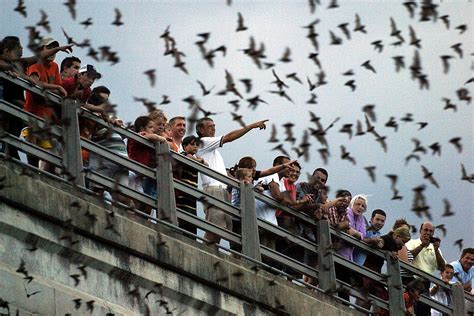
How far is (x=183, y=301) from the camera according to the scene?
22.3m

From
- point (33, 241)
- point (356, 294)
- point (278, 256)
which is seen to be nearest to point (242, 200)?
point (278, 256)

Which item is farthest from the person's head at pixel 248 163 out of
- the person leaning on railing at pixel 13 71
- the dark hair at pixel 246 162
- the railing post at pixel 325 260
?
the person leaning on railing at pixel 13 71

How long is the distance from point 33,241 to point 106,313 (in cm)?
125

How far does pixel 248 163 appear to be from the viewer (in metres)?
24.7

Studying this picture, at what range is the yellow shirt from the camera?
2811cm

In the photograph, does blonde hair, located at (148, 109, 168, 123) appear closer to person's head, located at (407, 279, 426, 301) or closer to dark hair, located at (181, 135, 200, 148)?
dark hair, located at (181, 135, 200, 148)

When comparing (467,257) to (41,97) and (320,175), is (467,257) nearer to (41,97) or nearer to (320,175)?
(320,175)

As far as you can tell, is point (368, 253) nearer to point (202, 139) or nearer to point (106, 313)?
point (202, 139)

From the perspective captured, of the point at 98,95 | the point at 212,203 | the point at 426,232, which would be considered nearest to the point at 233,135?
the point at 212,203

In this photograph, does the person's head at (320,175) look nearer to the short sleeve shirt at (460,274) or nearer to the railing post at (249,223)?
the railing post at (249,223)

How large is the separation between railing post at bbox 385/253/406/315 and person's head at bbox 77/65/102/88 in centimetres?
575

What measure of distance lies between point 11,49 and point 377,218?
7.36 m

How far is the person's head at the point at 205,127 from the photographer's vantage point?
24.5 meters

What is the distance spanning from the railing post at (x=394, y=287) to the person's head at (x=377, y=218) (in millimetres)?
549
